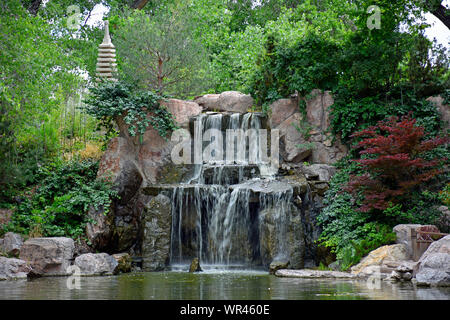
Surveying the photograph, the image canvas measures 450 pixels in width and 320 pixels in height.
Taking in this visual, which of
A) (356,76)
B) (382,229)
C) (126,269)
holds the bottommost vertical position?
(126,269)

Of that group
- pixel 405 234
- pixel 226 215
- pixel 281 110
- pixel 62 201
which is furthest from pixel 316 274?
pixel 281 110

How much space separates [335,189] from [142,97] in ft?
18.7

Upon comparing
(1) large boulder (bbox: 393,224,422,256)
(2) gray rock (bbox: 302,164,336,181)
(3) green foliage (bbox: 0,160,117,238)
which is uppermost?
(2) gray rock (bbox: 302,164,336,181)

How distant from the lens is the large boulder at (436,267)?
323 inches

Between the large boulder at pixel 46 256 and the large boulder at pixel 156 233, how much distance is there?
2.05 metres

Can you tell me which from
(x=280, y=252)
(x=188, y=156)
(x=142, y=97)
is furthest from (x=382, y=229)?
(x=142, y=97)

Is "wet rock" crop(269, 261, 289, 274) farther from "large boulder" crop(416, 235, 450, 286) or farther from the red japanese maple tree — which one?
"large boulder" crop(416, 235, 450, 286)

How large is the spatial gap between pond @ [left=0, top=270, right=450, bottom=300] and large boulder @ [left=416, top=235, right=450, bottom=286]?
1.02 feet

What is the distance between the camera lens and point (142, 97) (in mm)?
14375

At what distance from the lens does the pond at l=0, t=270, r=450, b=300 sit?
22.4 feet

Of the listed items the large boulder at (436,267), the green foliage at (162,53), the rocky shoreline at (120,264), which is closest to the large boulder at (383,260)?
the rocky shoreline at (120,264)

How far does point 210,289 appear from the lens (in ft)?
25.5

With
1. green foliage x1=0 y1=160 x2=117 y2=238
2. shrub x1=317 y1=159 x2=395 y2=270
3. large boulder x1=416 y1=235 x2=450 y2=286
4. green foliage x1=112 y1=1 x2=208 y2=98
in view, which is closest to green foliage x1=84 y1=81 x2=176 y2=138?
green foliage x1=0 y1=160 x2=117 y2=238
